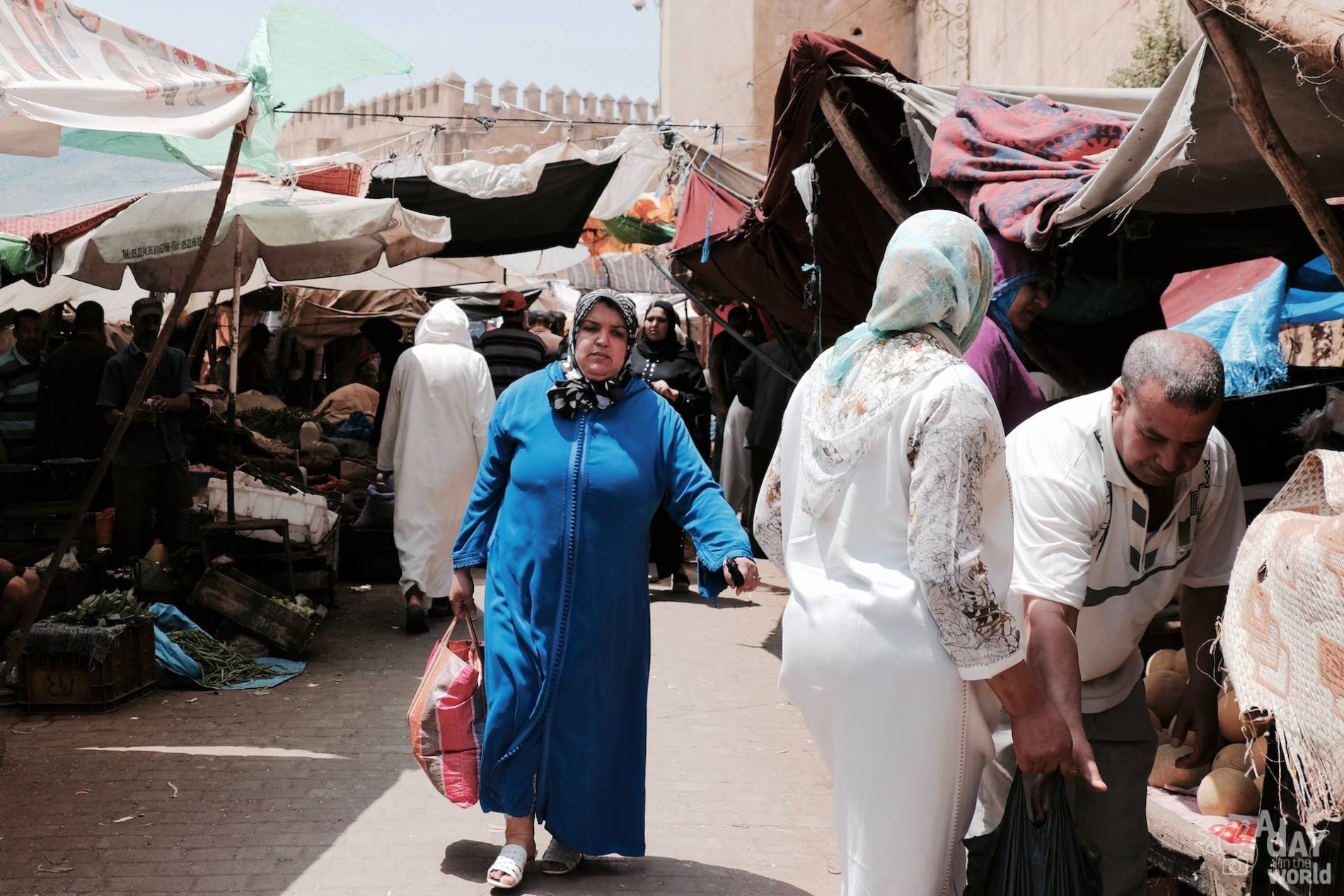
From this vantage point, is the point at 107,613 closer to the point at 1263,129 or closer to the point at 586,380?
the point at 586,380

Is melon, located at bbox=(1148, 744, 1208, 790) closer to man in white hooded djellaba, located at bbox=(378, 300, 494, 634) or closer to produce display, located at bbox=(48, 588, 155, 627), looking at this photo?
produce display, located at bbox=(48, 588, 155, 627)

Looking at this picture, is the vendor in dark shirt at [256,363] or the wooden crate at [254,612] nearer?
the wooden crate at [254,612]

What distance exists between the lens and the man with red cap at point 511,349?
9992 millimetres

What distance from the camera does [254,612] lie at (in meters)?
7.20

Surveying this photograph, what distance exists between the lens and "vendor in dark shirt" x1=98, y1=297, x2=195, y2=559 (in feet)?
25.3

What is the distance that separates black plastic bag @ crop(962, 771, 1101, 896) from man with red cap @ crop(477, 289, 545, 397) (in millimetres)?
7656

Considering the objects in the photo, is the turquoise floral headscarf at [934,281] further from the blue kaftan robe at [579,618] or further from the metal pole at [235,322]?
the metal pole at [235,322]

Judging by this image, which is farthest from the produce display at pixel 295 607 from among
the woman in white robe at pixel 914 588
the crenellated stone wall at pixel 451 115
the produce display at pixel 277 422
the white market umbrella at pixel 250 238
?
the crenellated stone wall at pixel 451 115

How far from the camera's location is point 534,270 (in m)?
14.2

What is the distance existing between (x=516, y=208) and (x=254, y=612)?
456cm

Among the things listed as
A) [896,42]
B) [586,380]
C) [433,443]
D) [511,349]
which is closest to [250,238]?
[433,443]

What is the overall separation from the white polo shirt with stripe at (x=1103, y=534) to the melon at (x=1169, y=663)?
1016 millimetres

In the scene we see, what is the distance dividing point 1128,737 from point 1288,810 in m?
0.44

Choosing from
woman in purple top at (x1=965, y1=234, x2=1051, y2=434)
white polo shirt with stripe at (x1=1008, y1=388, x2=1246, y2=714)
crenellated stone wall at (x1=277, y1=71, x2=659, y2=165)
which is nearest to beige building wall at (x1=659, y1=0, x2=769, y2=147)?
crenellated stone wall at (x1=277, y1=71, x2=659, y2=165)
